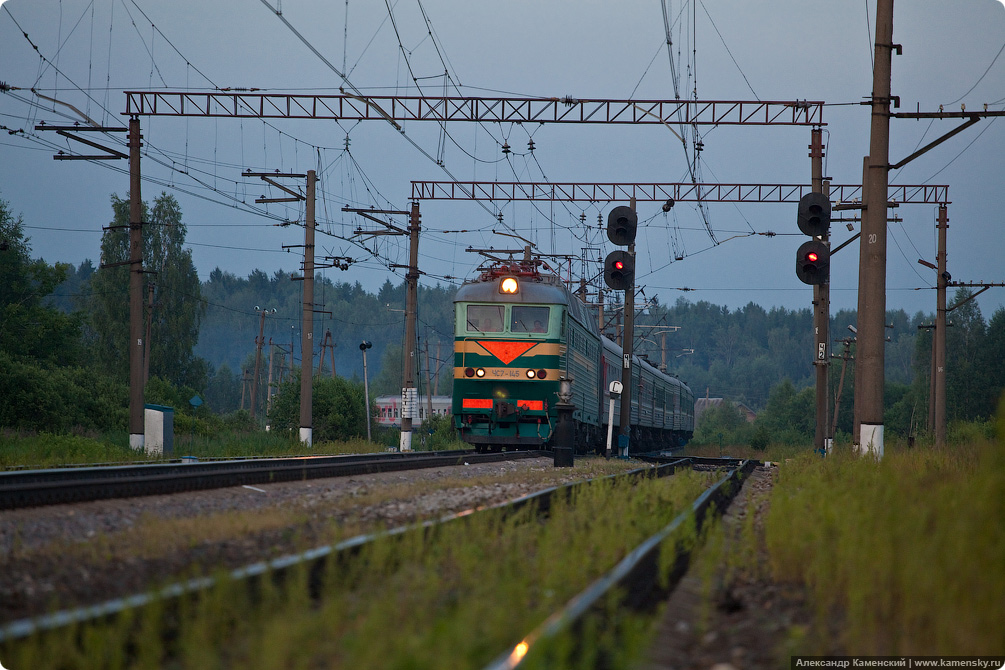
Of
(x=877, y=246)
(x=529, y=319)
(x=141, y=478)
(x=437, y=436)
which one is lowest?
(x=437, y=436)

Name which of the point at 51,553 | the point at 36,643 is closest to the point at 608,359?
the point at 51,553

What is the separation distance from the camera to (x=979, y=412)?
79062 mm

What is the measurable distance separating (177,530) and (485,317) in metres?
15.0

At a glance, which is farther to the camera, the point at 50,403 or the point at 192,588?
the point at 50,403

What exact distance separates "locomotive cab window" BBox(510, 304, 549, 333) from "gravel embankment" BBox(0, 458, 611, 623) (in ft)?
30.9

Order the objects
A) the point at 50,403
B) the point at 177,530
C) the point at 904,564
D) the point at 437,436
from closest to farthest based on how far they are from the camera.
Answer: the point at 904,564
the point at 177,530
the point at 50,403
the point at 437,436

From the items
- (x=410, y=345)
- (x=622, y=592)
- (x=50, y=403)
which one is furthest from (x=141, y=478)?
(x=50, y=403)

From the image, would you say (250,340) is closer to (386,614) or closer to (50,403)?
(50,403)

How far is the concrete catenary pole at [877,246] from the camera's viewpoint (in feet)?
45.0

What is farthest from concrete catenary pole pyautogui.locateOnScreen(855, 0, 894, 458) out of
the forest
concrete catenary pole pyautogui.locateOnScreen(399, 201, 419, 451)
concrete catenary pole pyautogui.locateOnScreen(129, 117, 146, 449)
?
concrete catenary pole pyautogui.locateOnScreen(399, 201, 419, 451)

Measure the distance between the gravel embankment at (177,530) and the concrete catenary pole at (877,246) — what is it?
5.42 meters

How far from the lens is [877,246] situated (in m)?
13.8

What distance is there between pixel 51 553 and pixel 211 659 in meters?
3.15

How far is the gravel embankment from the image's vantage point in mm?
5160
